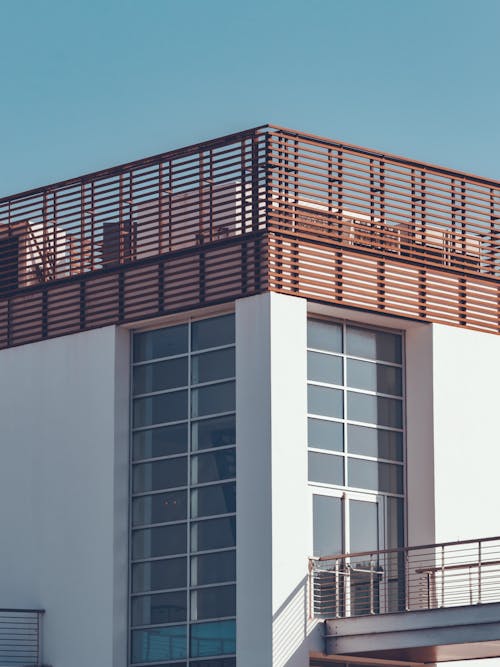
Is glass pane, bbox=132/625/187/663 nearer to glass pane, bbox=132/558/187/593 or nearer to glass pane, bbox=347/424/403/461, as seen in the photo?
glass pane, bbox=132/558/187/593

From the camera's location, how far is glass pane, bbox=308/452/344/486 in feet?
97.3

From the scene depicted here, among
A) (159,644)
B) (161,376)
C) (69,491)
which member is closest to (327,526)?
(159,644)

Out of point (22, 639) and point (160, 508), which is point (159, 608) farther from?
point (22, 639)

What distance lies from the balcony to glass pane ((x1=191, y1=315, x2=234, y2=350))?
3803mm

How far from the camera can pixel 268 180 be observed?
29.7 metres

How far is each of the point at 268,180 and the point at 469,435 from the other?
5.49m

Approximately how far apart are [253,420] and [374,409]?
2755 mm

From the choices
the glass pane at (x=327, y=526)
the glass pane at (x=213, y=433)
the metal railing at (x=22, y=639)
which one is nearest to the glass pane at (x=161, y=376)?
the glass pane at (x=213, y=433)

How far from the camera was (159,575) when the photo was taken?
98.6 ft

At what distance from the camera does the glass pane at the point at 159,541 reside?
98.3ft

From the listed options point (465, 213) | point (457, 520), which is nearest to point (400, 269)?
point (465, 213)

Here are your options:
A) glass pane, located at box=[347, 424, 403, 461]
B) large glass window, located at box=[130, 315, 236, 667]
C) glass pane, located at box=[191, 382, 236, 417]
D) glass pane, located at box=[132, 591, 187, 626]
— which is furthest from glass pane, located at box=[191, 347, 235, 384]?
glass pane, located at box=[132, 591, 187, 626]

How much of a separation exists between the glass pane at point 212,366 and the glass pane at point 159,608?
3418 mm

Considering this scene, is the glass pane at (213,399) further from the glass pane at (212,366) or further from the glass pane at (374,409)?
the glass pane at (374,409)
